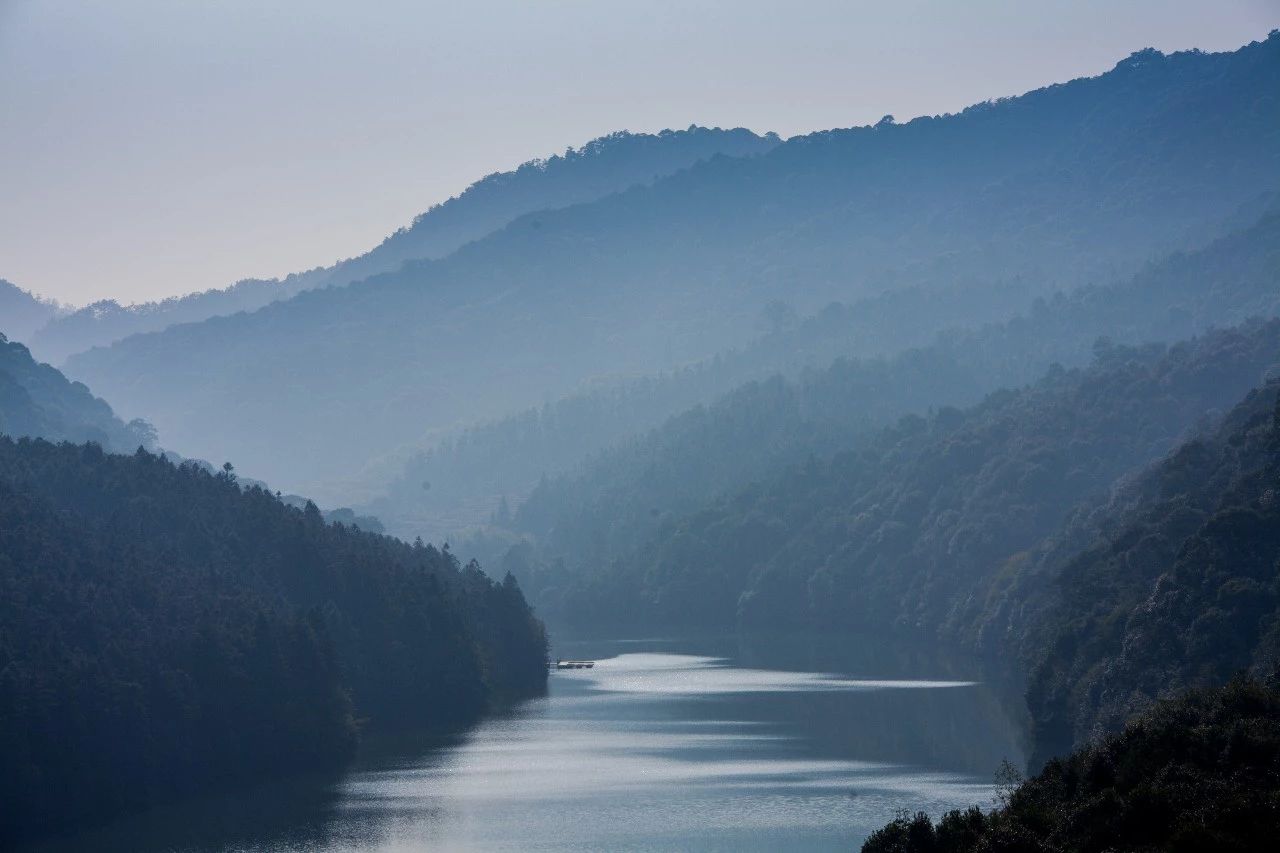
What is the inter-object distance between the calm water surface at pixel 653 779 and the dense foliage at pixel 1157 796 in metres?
18.4

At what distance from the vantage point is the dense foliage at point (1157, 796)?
139ft

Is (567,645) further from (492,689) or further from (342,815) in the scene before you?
(342,815)

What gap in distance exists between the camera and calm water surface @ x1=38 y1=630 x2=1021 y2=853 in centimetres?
7394

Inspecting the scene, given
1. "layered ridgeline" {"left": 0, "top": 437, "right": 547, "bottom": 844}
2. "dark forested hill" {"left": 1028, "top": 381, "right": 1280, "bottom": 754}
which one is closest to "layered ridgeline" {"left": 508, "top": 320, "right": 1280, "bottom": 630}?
"dark forested hill" {"left": 1028, "top": 381, "right": 1280, "bottom": 754}

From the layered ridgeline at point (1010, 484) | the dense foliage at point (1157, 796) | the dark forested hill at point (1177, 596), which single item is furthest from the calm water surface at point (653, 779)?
the layered ridgeline at point (1010, 484)

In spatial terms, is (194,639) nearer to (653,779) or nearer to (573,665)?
(653,779)

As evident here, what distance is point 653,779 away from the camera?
289 ft

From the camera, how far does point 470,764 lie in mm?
94688

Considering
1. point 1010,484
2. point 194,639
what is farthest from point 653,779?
point 1010,484

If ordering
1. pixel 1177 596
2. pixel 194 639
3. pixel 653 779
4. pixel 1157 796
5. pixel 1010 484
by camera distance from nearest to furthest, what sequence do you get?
pixel 1157 796 → pixel 1177 596 → pixel 653 779 → pixel 194 639 → pixel 1010 484

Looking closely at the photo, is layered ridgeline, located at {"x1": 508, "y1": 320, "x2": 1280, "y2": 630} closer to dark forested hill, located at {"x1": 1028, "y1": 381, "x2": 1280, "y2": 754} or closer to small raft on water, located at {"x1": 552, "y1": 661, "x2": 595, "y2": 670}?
small raft on water, located at {"x1": 552, "y1": 661, "x2": 595, "y2": 670}

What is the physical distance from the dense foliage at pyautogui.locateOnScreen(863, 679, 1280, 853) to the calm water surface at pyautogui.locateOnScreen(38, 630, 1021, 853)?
1841 centimetres

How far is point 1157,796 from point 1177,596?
134 feet

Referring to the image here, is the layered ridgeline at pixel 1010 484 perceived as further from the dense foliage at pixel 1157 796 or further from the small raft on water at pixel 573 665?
the dense foliage at pixel 1157 796
